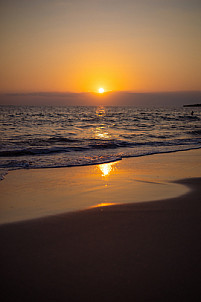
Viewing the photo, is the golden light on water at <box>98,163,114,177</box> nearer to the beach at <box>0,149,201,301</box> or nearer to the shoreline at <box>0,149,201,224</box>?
the shoreline at <box>0,149,201,224</box>

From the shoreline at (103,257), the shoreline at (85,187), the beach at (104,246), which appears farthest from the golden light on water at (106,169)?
the shoreline at (103,257)

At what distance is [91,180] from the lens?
21.2 ft

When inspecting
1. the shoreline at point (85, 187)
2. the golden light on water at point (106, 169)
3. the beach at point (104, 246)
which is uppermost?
the beach at point (104, 246)

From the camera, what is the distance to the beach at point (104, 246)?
2.32 m

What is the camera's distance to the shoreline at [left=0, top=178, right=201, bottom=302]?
2.30m

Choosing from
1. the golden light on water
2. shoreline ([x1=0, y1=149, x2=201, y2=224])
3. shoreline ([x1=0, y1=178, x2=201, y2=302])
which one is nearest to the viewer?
shoreline ([x1=0, y1=178, x2=201, y2=302])

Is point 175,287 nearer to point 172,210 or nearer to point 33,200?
point 172,210

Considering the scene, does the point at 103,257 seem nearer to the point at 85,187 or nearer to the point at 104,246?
the point at 104,246

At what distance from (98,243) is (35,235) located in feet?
2.78

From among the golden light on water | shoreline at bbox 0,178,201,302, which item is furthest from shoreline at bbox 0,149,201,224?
shoreline at bbox 0,178,201,302

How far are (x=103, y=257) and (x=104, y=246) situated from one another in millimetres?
229

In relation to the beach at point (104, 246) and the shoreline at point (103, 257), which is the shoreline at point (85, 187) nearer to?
the beach at point (104, 246)

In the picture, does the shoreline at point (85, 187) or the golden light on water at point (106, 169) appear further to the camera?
the golden light on water at point (106, 169)

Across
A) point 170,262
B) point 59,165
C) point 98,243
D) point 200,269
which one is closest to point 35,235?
point 98,243
